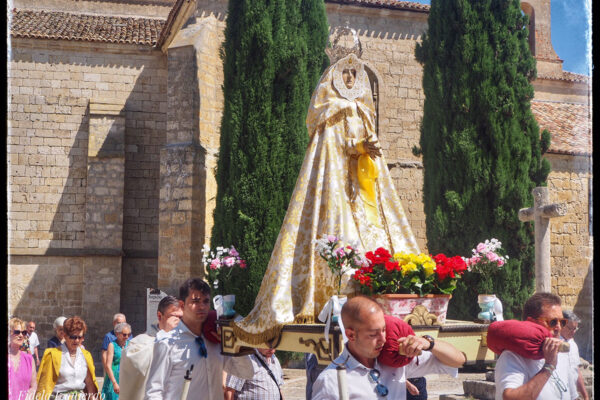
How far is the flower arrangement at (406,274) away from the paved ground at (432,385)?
6.00 m

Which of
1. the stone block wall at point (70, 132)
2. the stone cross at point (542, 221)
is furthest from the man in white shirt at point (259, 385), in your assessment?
the stone block wall at point (70, 132)

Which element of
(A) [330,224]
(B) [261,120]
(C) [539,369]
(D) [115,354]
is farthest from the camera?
(B) [261,120]

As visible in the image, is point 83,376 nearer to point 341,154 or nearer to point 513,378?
point 341,154

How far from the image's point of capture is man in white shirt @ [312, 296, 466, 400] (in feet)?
9.39

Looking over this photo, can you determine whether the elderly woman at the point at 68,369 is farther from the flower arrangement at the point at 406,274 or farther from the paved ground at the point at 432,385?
the paved ground at the point at 432,385

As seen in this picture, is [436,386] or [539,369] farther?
[436,386]

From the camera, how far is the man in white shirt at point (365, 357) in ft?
9.39

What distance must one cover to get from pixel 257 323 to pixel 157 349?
2.21ft

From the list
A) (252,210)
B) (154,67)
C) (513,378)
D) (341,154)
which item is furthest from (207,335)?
(154,67)

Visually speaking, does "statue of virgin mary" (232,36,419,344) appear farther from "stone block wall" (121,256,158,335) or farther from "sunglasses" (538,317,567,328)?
"stone block wall" (121,256,158,335)

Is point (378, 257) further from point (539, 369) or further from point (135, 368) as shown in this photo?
point (135, 368)

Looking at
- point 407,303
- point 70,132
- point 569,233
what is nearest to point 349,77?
point 407,303

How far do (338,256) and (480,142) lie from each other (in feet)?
33.6

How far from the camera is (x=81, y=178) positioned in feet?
61.5
